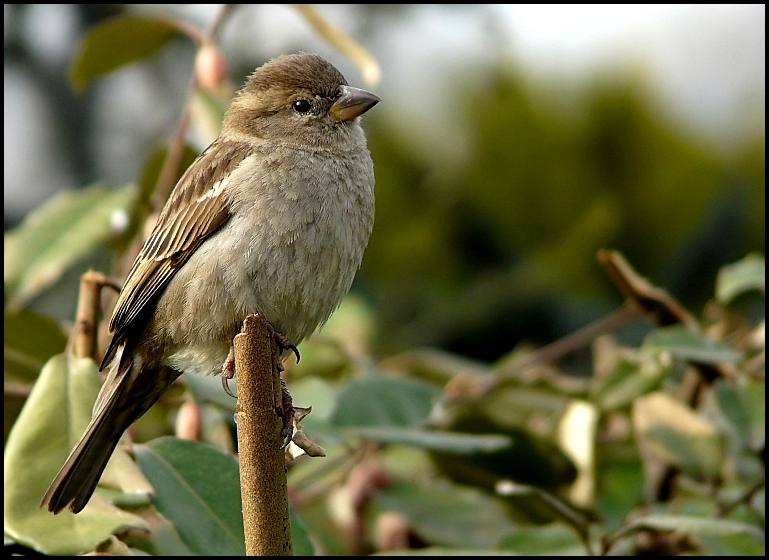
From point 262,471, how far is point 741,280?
5.32 ft

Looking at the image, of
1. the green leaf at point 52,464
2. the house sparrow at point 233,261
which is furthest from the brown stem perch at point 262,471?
the house sparrow at point 233,261

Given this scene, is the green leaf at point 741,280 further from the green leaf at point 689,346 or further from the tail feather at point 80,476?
the tail feather at point 80,476

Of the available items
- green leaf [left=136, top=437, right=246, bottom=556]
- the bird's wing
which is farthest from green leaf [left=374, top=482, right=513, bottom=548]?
the bird's wing

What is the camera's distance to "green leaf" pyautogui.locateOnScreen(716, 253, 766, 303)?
100 inches

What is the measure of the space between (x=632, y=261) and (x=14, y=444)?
8.68 feet

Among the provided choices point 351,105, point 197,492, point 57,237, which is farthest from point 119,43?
point 197,492

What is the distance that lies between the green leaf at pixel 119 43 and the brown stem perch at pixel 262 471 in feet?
5.37

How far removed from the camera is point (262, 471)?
1342mm

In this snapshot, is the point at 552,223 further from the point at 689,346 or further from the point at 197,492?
the point at 197,492

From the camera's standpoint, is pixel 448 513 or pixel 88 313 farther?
pixel 448 513

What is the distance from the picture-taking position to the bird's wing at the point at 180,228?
6.98 ft

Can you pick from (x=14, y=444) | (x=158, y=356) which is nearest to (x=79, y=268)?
(x=158, y=356)

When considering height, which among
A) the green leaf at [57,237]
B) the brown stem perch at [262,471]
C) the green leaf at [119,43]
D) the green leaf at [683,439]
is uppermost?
the green leaf at [119,43]

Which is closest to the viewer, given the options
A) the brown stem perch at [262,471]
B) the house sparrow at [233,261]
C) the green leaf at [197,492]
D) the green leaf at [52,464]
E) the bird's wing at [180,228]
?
the brown stem perch at [262,471]
